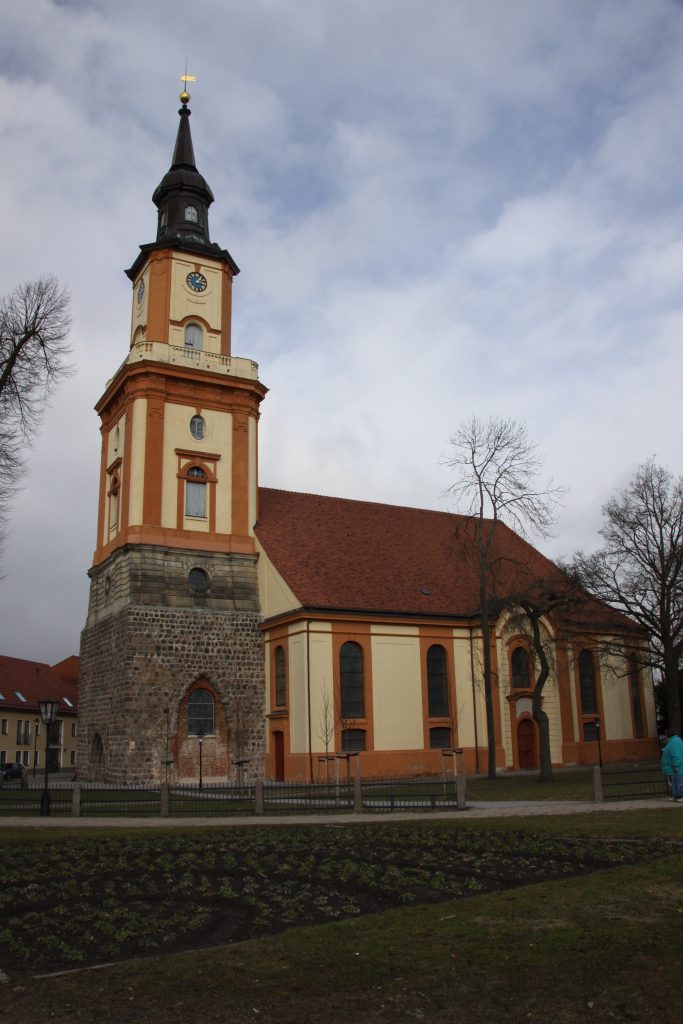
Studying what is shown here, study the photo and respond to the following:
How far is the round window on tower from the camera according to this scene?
35.3m

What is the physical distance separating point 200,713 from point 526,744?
47.3 ft

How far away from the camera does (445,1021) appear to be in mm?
5625

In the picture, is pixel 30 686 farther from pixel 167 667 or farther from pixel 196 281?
pixel 196 281

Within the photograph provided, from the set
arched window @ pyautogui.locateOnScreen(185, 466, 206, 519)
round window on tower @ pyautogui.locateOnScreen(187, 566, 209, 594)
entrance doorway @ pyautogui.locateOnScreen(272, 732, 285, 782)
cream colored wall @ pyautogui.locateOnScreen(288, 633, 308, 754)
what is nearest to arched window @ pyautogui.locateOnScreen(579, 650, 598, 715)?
cream colored wall @ pyautogui.locateOnScreen(288, 633, 308, 754)

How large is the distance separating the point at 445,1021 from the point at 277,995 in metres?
1.28

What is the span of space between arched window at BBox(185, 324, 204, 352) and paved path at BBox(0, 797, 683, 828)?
23.2 metres

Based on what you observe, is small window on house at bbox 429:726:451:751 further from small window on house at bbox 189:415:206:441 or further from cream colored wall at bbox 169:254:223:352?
cream colored wall at bbox 169:254:223:352

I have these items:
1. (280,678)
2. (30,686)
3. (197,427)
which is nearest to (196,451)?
(197,427)

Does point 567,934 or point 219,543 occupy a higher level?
point 219,543

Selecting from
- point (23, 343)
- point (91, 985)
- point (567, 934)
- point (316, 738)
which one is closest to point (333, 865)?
point (567, 934)

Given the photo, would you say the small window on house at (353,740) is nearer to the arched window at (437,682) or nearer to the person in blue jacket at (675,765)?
the arched window at (437,682)

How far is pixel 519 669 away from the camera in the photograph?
38.5 meters

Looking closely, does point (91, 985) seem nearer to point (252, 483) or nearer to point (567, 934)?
point (567, 934)

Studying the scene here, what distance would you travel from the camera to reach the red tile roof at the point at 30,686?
65.2m
